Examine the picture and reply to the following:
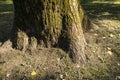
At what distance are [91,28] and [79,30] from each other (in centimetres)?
120

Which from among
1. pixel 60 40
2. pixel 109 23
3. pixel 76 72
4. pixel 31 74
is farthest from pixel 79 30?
pixel 109 23

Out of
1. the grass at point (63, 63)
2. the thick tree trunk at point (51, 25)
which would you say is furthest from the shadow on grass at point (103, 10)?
the thick tree trunk at point (51, 25)

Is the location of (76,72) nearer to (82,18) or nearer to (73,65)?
(73,65)

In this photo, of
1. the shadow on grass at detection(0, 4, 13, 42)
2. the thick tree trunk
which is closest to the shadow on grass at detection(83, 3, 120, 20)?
the shadow on grass at detection(0, 4, 13, 42)

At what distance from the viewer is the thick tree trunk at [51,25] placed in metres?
4.77

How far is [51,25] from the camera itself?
16.2ft

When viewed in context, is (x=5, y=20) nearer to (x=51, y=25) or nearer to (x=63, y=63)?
(x=51, y=25)

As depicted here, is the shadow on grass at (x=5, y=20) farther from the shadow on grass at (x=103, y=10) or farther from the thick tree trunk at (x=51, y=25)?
the shadow on grass at (x=103, y=10)

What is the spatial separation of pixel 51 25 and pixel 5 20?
121 inches

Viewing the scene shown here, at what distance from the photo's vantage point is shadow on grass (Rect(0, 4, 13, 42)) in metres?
6.18

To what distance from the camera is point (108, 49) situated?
527 cm

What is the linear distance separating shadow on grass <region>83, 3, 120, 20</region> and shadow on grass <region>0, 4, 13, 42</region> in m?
2.30

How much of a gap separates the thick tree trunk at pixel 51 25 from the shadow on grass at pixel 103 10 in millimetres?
2530

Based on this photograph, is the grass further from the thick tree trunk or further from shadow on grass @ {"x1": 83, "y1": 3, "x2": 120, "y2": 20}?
shadow on grass @ {"x1": 83, "y1": 3, "x2": 120, "y2": 20}
